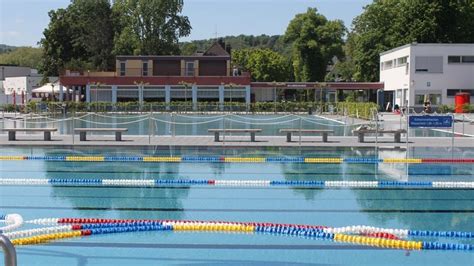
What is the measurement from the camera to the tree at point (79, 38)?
78625 mm

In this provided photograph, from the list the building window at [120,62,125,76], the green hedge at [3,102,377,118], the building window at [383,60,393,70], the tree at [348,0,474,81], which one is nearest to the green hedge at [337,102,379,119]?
the green hedge at [3,102,377,118]

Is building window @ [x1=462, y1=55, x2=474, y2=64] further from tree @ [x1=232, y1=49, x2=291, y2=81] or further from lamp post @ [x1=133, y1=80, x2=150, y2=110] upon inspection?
tree @ [x1=232, y1=49, x2=291, y2=81]

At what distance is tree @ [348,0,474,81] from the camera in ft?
185

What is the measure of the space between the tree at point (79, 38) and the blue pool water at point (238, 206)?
61.4 m

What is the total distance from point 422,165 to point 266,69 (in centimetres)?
6871

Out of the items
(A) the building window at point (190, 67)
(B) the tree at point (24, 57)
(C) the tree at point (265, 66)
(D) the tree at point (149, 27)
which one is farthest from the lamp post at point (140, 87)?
(B) the tree at point (24, 57)

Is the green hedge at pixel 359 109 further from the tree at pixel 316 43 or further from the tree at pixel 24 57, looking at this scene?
the tree at pixel 24 57

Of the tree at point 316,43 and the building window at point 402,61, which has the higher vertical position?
the tree at point 316,43

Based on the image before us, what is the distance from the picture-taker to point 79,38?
80062 mm

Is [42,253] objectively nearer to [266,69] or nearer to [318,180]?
[318,180]

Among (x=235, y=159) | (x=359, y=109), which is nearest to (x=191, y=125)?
(x=359, y=109)

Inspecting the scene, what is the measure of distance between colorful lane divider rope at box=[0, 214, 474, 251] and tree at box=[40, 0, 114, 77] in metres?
69.3

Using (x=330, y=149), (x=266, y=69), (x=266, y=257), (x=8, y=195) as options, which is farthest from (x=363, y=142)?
(x=266, y=69)

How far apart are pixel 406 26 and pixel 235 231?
5284 centimetres
